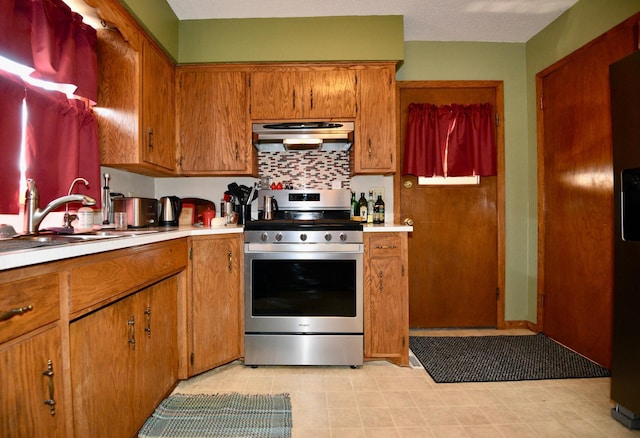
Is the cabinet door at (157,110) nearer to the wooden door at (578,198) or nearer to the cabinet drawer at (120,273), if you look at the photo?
the cabinet drawer at (120,273)

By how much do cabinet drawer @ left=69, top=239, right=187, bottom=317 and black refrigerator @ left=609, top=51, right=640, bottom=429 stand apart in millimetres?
2305

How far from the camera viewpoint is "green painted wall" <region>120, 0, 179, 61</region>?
6.66 feet

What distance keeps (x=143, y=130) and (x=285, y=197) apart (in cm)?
115

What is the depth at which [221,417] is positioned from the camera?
1.75 m

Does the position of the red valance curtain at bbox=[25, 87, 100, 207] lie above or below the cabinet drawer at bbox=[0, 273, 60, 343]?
above

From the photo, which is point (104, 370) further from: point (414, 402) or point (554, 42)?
point (554, 42)

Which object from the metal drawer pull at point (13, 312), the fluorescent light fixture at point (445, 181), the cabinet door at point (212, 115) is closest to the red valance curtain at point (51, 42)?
the cabinet door at point (212, 115)

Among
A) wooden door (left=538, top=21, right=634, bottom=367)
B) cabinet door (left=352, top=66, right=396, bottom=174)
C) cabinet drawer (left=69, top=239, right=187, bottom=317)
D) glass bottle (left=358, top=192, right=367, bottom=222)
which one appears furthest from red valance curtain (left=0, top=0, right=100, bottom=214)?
wooden door (left=538, top=21, right=634, bottom=367)

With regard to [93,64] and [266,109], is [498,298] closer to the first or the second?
[266,109]

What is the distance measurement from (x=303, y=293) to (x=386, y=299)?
584 millimetres

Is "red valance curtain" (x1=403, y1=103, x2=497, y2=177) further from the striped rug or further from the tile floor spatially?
the striped rug

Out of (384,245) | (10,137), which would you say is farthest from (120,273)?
(384,245)

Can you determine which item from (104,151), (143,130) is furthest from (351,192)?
(104,151)

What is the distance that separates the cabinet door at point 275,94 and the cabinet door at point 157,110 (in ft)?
2.06
